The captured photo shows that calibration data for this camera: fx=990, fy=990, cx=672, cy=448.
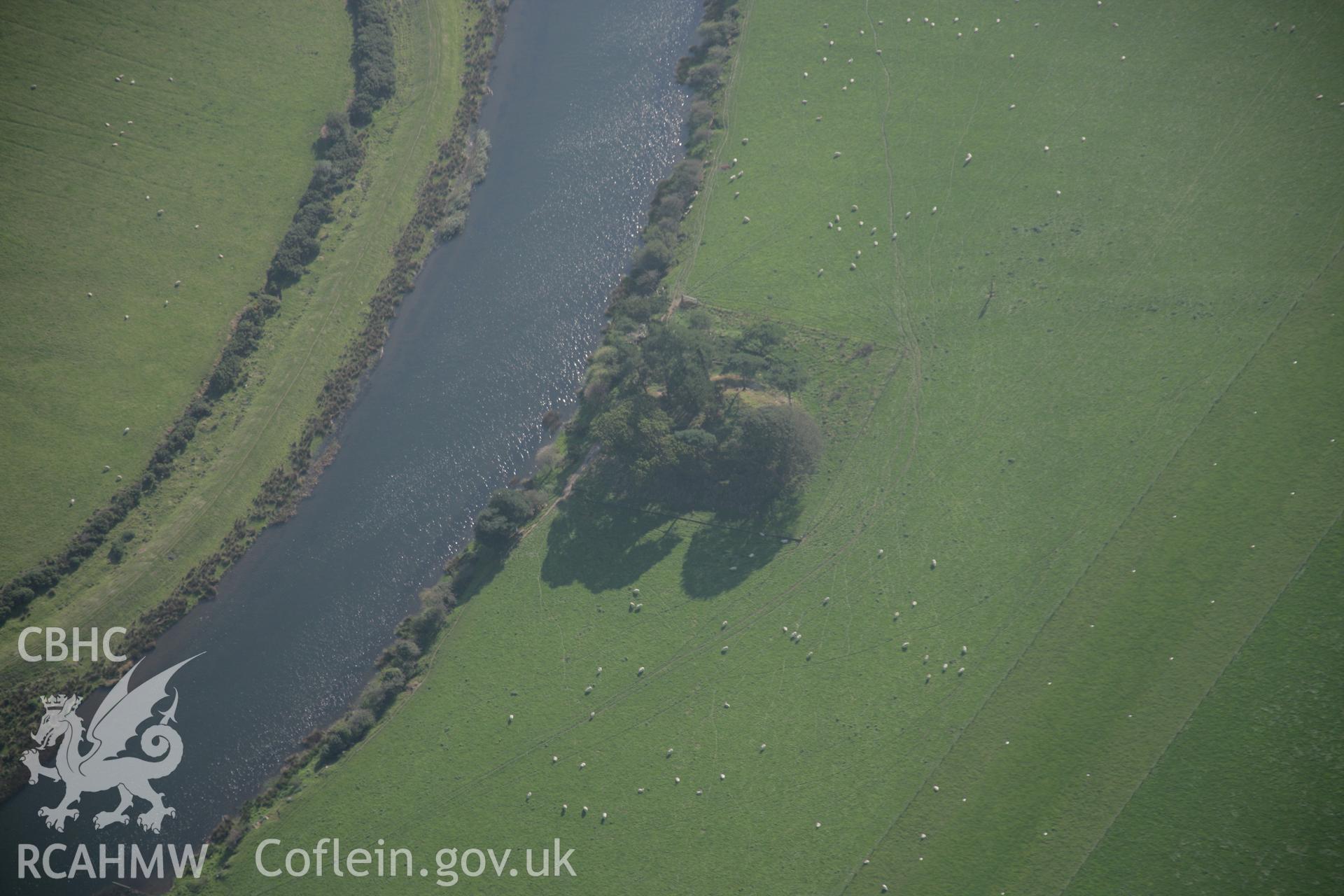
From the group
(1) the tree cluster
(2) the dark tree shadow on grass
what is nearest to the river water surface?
(1) the tree cluster

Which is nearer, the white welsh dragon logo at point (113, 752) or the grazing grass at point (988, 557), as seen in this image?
the grazing grass at point (988, 557)

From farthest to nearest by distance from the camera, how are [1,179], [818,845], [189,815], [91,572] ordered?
[1,179]
[91,572]
[189,815]
[818,845]

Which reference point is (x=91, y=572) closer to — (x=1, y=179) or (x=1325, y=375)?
(x=1, y=179)

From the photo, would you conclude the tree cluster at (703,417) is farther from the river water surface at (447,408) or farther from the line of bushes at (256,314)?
the line of bushes at (256,314)

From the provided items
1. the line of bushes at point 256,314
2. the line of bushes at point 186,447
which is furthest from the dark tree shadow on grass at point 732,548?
the line of bushes at point 256,314

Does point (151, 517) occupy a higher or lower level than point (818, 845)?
higher

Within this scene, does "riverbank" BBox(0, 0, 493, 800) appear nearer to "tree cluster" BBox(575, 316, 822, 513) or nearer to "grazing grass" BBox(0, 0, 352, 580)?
"grazing grass" BBox(0, 0, 352, 580)

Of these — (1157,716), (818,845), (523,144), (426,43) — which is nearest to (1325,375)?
(1157,716)
